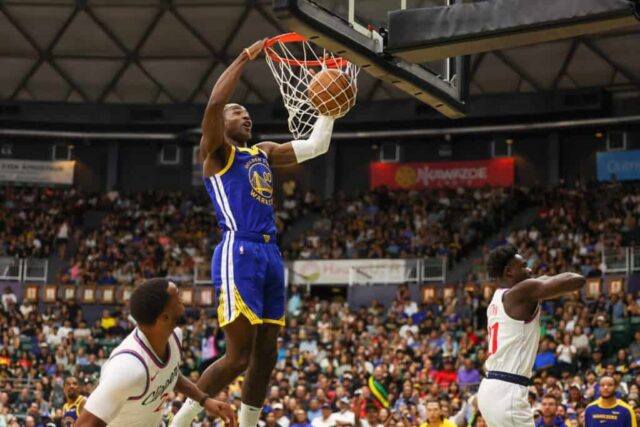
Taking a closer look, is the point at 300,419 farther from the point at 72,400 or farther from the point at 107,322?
the point at 107,322

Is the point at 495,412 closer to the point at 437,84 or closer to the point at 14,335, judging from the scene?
the point at 437,84

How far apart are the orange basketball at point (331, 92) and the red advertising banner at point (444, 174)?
28.4 m

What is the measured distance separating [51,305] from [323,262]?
8.89 meters

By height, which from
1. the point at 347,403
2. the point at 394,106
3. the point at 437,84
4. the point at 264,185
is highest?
the point at 394,106

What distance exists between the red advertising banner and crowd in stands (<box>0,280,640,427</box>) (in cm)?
913

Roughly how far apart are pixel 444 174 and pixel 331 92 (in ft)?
94.8

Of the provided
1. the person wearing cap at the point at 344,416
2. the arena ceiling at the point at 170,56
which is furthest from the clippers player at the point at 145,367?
the arena ceiling at the point at 170,56

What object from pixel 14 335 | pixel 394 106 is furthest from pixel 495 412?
pixel 394 106

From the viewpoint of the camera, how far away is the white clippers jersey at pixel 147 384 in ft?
21.6

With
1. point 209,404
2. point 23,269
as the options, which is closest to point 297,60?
point 209,404

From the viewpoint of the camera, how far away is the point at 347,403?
18422 millimetres

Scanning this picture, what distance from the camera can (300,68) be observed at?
1066 centimetres

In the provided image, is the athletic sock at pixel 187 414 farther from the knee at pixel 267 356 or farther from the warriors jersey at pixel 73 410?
the warriors jersey at pixel 73 410

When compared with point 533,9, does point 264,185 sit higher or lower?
lower
